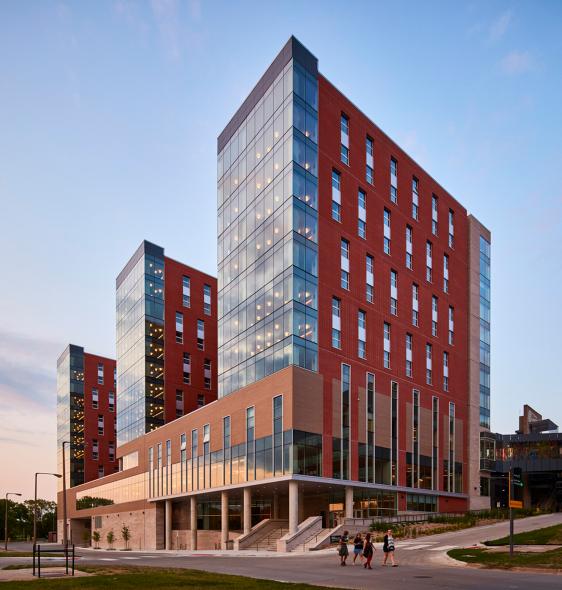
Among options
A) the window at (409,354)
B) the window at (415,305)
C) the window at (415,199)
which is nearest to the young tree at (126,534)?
the window at (409,354)

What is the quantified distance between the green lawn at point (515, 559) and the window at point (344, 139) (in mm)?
39339

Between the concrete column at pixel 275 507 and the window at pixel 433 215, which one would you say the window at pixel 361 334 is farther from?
the window at pixel 433 215

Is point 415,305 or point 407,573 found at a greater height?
point 415,305

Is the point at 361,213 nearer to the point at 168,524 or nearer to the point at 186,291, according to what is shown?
the point at 186,291

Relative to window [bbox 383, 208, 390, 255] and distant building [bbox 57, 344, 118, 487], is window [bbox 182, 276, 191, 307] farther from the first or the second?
distant building [bbox 57, 344, 118, 487]

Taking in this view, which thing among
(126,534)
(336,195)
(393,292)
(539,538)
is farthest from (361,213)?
(126,534)

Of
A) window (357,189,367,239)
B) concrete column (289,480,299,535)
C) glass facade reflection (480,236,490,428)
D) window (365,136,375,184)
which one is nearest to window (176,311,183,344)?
window (357,189,367,239)

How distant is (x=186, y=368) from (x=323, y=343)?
147 ft

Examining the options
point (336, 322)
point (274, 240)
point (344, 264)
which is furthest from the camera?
point (344, 264)

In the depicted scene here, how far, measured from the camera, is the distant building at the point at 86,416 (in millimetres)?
129550

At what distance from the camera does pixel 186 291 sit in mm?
100875

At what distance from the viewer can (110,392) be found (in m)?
138

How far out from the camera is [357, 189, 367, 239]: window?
64.4m

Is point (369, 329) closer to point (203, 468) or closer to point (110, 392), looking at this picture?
point (203, 468)
